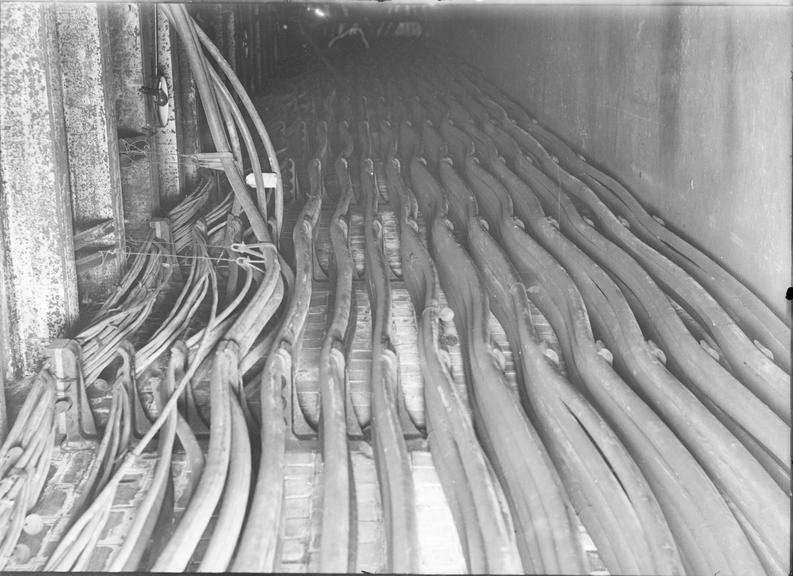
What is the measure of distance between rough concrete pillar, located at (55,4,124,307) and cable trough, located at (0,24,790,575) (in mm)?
169

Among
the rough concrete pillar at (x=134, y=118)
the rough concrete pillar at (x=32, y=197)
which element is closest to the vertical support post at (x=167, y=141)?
the rough concrete pillar at (x=134, y=118)

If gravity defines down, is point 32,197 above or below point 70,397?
above

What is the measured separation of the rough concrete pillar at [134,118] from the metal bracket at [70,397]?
4.22 feet

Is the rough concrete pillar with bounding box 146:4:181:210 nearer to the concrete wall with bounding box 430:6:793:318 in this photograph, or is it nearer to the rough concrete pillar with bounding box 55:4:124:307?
the rough concrete pillar with bounding box 55:4:124:307

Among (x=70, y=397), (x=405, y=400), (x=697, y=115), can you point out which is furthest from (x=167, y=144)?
(x=697, y=115)

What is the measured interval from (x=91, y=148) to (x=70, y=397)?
3.89ft

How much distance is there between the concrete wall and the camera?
7.75 ft

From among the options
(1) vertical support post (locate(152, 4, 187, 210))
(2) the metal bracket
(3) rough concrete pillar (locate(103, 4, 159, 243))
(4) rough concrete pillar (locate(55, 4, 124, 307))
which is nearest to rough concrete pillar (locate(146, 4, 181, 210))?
(1) vertical support post (locate(152, 4, 187, 210))

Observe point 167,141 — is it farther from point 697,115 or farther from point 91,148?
point 697,115

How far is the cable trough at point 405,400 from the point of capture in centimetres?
179

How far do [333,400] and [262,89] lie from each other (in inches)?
195

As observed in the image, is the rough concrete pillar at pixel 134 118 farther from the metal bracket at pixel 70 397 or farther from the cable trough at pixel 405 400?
the metal bracket at pixel 70 397

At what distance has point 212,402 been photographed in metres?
2.16

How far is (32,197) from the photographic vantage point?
96.3 inches
